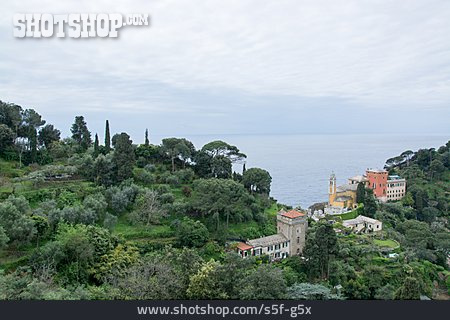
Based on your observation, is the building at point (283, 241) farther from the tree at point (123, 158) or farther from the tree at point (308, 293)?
the tree at point (123, 158)

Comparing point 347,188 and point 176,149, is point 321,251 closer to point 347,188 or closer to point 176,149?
point 176,149

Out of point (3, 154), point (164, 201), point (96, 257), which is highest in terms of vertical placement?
point (3, 154)

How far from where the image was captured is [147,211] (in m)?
15.8

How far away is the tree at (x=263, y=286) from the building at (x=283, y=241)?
17.9ft

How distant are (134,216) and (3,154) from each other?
10365 millimetres

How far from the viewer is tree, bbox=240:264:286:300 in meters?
9.36

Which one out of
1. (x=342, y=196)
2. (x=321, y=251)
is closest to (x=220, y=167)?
(x=321, y=251)

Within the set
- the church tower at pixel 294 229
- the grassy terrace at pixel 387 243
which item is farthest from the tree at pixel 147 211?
the grassy terrace at pixel 387 243

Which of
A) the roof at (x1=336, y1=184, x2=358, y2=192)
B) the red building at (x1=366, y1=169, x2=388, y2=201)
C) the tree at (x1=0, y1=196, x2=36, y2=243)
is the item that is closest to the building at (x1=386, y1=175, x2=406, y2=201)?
the red building at (x1=366, y1=169, x2=388, y2=201)

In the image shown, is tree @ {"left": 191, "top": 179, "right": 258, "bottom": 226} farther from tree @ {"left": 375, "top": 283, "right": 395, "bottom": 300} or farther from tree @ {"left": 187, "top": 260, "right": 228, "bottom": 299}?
tree @ {"left": 375, "top": 283, "right": 395, "bottom": 300}

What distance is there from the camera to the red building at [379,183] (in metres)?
30.9

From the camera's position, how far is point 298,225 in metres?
16.9

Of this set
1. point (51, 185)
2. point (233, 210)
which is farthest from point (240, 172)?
point (51, 185)

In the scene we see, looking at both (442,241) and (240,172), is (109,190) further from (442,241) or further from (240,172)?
(442,241)
